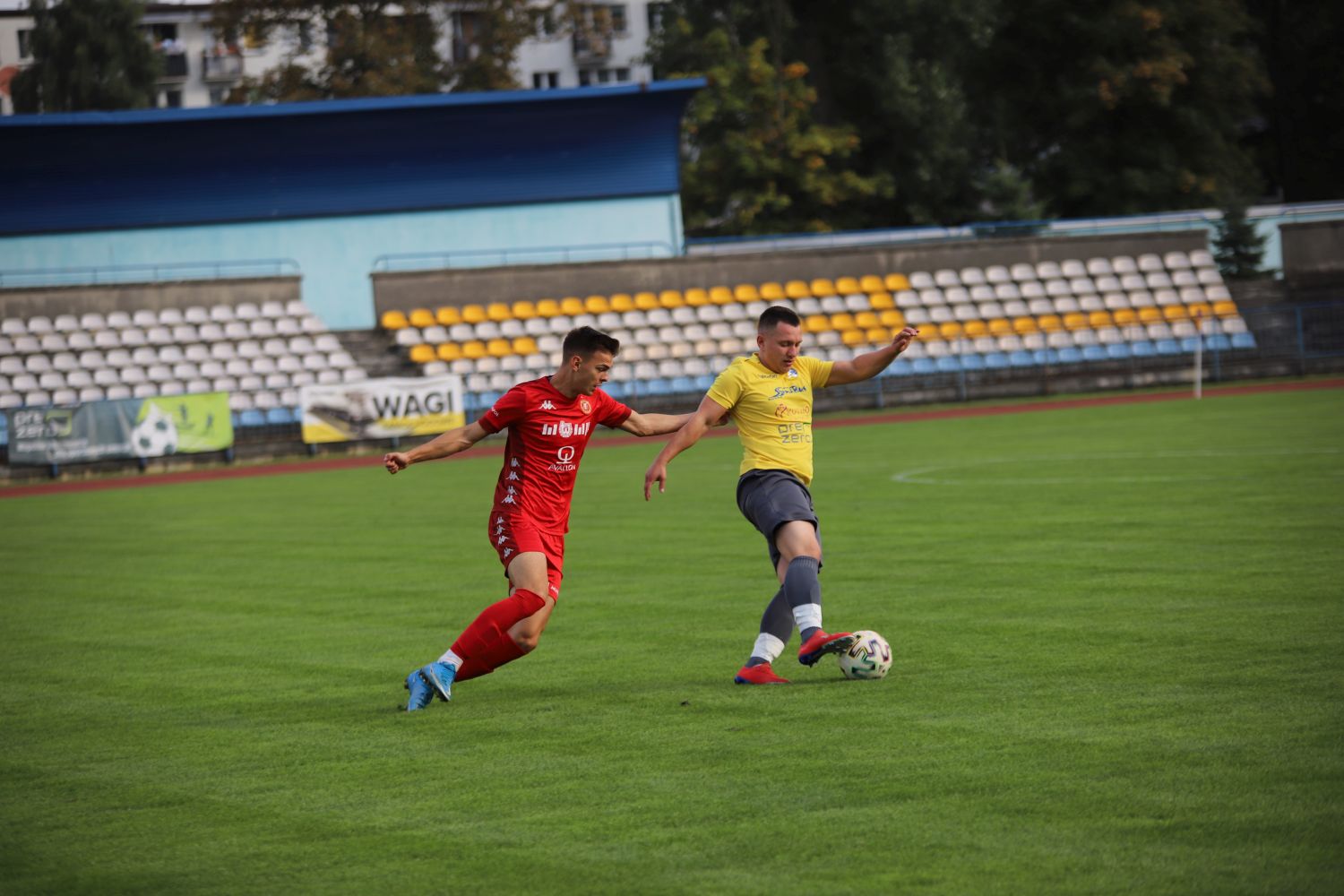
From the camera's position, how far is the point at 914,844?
5.60m

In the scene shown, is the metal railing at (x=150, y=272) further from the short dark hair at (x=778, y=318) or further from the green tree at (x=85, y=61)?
the green tree at (x=85, y=61)

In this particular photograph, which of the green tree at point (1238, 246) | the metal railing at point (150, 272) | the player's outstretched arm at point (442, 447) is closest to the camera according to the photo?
the player's outstretched arm at point (442, 447)

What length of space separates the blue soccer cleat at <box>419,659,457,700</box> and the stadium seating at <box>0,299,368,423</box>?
2748cm

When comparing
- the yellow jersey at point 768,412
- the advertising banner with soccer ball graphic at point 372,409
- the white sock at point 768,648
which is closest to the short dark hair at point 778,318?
the yellow jersey at point 768,412

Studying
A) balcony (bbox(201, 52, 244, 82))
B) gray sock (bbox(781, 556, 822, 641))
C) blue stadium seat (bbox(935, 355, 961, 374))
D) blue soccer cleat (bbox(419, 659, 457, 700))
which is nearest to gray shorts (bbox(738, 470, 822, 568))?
gray sock (bbox(781, 556, 822, 641))

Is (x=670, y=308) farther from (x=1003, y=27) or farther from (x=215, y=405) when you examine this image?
(x=1003, y=27)

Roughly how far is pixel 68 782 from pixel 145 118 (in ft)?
121

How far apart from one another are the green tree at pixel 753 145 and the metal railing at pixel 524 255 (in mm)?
12688

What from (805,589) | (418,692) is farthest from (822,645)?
(418,692)

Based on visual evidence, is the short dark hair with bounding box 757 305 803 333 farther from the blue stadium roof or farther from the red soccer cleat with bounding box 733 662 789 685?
the blue stadium roof

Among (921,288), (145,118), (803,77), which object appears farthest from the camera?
(803,77)

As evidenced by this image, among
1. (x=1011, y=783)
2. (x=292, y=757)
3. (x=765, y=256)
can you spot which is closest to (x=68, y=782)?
(x=292, y=757)

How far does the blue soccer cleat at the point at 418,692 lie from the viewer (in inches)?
339

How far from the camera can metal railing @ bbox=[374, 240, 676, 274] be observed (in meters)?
43.8
